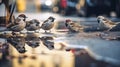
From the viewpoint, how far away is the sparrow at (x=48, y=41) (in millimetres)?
3164

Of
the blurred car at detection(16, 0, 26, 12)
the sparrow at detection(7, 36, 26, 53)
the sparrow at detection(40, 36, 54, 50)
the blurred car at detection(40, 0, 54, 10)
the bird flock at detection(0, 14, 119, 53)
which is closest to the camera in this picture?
the sparrow at detection(7, 36, 26, 53)

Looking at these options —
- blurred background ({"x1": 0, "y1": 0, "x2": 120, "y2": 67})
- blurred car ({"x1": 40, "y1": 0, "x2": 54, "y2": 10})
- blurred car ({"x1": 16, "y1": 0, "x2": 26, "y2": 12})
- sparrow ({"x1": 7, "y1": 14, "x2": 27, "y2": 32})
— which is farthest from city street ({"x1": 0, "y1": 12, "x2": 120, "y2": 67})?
blurred car ({"x1": 40, "y1": 0, "x2": 54, "y2": 10})

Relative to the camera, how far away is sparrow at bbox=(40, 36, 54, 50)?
316 cm

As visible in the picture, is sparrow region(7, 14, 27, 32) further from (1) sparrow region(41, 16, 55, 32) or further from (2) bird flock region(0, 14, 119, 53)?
(1) sparrow region(41, 16, 55, 32)

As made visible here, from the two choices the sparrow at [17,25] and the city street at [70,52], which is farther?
the sparrow at [17,25]

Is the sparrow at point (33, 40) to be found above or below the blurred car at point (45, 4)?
below

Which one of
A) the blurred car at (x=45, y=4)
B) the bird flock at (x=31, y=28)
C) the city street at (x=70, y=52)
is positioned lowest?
the city street at (x=70, y=52)

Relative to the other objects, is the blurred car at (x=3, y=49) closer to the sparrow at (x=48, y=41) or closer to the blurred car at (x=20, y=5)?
the sparrow at (x=48, y=41)

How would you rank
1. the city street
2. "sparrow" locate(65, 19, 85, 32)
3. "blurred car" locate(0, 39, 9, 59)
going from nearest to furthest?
1. the city street
2. "blurred car" locate(0, 39, 9, 59)
3. "sparrow" locate(65, 19, 85, 32)

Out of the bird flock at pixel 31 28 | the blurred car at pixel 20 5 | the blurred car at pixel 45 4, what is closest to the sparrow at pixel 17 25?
the bird flock at pixel 31 28

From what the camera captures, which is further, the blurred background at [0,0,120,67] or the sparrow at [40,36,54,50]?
the sparrow at [40,36,54,50]

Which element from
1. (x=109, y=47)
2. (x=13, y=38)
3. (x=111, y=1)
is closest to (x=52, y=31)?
(x=13, y=38)

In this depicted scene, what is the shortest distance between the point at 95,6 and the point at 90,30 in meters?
1.10

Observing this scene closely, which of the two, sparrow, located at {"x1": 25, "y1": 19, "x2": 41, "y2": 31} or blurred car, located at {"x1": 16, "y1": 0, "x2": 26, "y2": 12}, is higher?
blurred car, located at {"x1": 16, "y1": 0, "x2": 26, "y2": 12}
